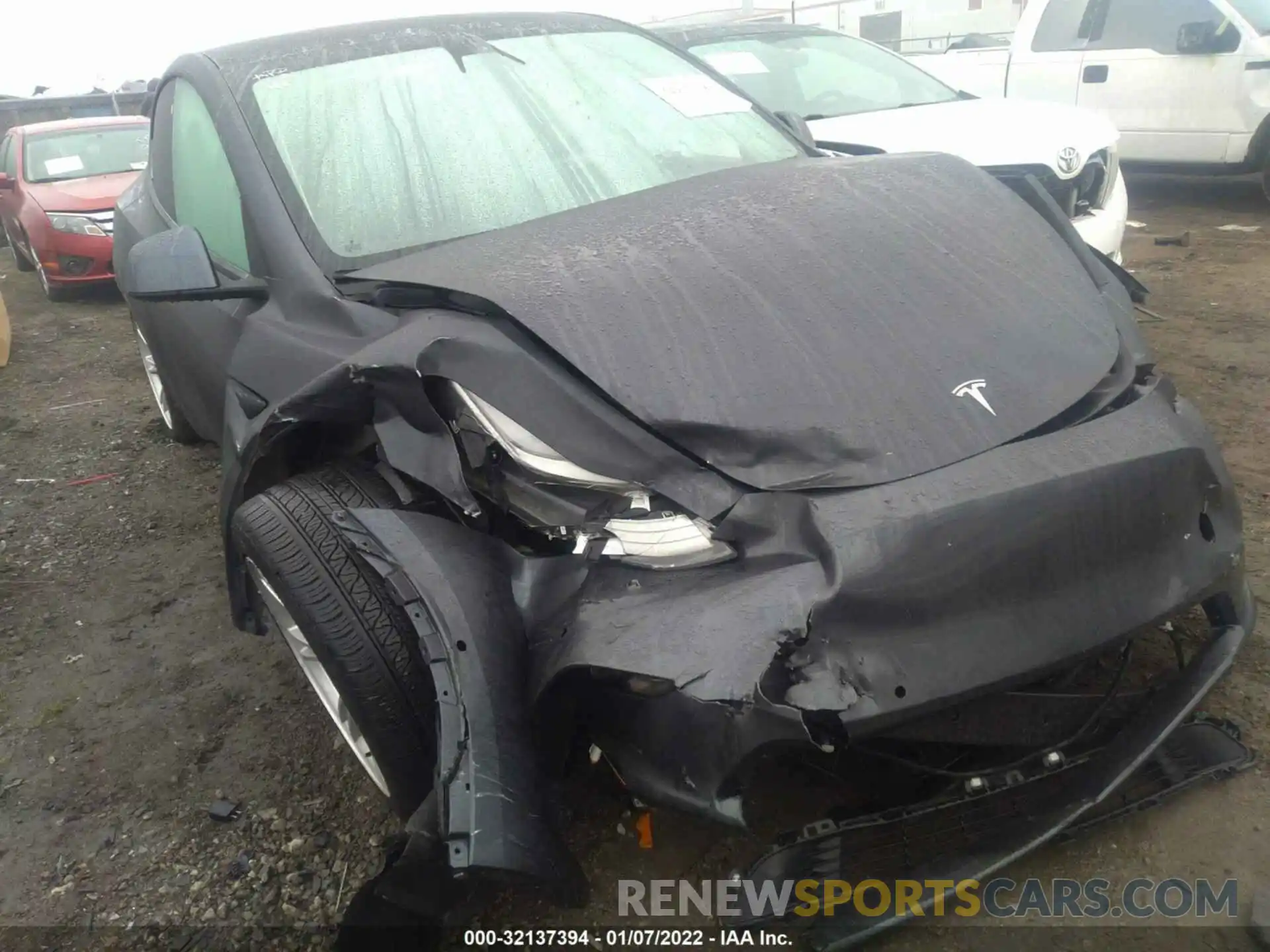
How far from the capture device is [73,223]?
7.64m

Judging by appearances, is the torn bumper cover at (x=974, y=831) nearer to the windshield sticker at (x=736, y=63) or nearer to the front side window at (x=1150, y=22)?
the windshield sticker at (x=736, y=63)

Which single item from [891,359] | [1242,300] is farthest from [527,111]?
[1242,300]

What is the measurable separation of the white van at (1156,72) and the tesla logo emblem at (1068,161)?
3443 millimetres

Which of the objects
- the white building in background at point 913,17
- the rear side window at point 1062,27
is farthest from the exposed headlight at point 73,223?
the white building in background at point 913,17

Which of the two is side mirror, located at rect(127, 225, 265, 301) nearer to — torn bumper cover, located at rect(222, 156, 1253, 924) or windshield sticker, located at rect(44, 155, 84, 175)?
torn bumper cover, located at rect(222, 156, 1253, 924)

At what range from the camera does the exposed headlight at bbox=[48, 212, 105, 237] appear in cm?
763

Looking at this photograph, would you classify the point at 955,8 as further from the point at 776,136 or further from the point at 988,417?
the point at 988,417

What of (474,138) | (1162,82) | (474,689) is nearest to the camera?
(474,689)

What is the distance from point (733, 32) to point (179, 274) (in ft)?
14.8

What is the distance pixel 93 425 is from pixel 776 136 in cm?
389

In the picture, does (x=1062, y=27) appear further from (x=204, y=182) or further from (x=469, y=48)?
(x=204, y=182)

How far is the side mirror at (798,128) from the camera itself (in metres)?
3.18

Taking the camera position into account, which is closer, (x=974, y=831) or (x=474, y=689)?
(x=474, y=689)

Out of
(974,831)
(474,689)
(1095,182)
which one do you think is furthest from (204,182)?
(1095,182)
